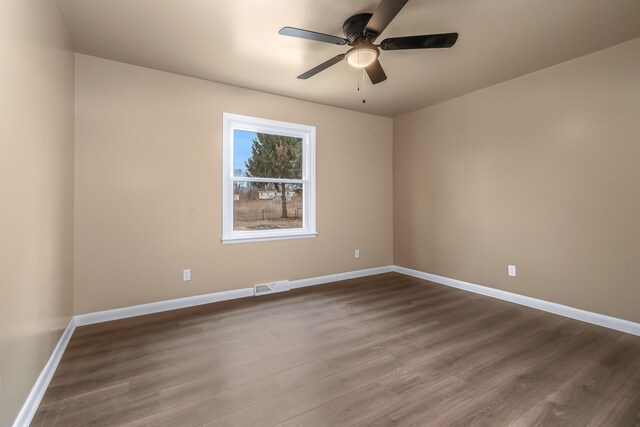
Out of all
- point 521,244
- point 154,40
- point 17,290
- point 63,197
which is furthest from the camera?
point 521,244

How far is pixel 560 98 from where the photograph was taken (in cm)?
299

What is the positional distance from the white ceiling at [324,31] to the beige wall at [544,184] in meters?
0.37

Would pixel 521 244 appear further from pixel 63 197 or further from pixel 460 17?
pixel 63 197

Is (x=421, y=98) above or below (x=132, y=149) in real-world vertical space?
above

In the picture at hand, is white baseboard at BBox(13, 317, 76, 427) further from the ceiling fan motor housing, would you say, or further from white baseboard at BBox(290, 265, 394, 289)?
the ceiling fan motor housing

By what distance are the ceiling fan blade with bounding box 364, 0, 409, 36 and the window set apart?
2.03 m

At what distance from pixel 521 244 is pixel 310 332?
260cm

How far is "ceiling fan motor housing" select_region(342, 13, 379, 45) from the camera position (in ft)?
6.99

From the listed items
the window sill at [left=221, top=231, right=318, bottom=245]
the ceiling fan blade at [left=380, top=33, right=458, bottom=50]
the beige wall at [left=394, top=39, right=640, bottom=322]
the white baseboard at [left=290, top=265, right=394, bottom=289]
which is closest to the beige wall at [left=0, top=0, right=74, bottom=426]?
the window sill at [left=221, top=231, right=318, bottom=245]

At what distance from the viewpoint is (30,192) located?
5.42ft

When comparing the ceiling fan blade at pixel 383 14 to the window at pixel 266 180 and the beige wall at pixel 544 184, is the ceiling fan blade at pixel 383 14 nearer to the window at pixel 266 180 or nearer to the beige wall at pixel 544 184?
the window at pixel 266 180

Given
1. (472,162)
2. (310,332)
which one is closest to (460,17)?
(472,162)

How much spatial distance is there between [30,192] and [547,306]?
4476mm

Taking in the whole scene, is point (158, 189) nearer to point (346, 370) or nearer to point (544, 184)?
point (346, 370)
